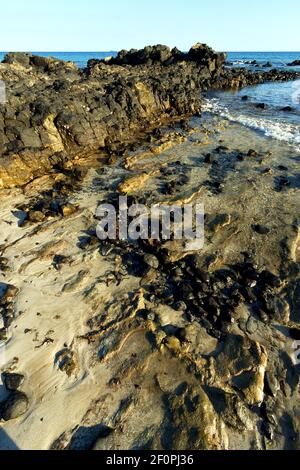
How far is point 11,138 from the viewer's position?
19.8 metres

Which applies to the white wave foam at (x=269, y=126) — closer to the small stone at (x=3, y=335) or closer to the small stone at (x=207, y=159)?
the small stone at (x=207, y=159)

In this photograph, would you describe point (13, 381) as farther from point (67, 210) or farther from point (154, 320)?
point (67, 210)

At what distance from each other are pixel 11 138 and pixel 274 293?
17.7 metres

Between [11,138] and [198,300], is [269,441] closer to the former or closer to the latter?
[198,300]

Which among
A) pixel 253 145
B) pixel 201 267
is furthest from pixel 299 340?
pixel 253 145

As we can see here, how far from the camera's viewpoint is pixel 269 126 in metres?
27.9

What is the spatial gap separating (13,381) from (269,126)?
90.6 feet

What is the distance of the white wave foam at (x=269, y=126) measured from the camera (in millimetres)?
24797

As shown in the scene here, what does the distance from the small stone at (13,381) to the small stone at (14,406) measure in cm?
25

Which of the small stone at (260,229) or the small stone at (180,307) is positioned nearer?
the small stone at (180,307)

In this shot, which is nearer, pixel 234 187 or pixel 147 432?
pixel 147 432

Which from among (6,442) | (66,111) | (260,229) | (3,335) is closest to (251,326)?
(260,229)

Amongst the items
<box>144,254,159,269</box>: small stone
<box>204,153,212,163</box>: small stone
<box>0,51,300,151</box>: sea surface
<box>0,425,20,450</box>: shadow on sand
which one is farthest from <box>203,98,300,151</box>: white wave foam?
<box>0,425,20,450</box>: shadow on sand

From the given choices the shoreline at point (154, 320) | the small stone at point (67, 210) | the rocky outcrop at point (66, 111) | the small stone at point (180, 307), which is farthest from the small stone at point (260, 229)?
the rocky outcrop at point (66, 111)
